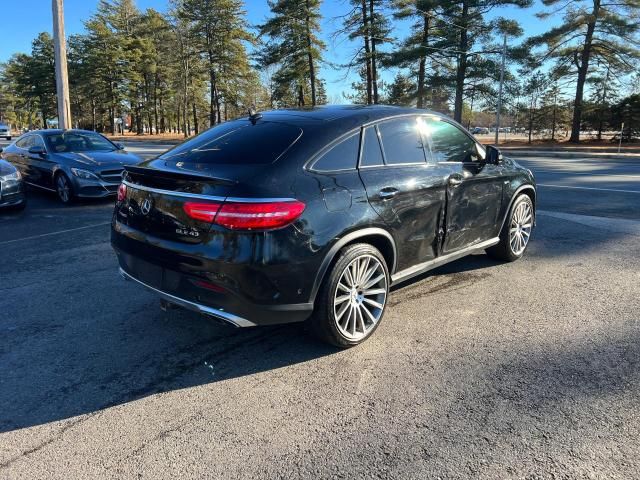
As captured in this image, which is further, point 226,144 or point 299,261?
point 226,144

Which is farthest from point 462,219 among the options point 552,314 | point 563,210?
point 563,210

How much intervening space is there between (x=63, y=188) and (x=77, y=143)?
128 centimetres

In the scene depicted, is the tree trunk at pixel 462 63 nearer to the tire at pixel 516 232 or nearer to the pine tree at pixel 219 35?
the pine tree at pixel 219 35

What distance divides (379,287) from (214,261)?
1.31m

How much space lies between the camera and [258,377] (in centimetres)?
312

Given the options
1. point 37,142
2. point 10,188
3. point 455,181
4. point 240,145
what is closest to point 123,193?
point 240,145

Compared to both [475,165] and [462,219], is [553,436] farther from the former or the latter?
[475,165]

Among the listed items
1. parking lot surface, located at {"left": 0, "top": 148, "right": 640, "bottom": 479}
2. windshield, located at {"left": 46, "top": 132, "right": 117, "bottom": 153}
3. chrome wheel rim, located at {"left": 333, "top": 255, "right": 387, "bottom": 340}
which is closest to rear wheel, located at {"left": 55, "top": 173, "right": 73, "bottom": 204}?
windshield, located at {"left": 46, "top": 132, "right": 117, "bottom": 153}

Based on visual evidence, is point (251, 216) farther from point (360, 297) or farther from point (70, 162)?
point (70, 162)

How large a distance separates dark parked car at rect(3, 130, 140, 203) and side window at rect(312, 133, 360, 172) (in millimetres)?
6844

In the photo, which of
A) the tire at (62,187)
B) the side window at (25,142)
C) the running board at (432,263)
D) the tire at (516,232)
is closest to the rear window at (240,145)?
the running board at (432,263)

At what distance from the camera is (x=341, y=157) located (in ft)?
11.3

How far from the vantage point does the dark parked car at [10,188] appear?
322 inches

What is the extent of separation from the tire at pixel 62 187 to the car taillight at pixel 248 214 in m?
7.32
